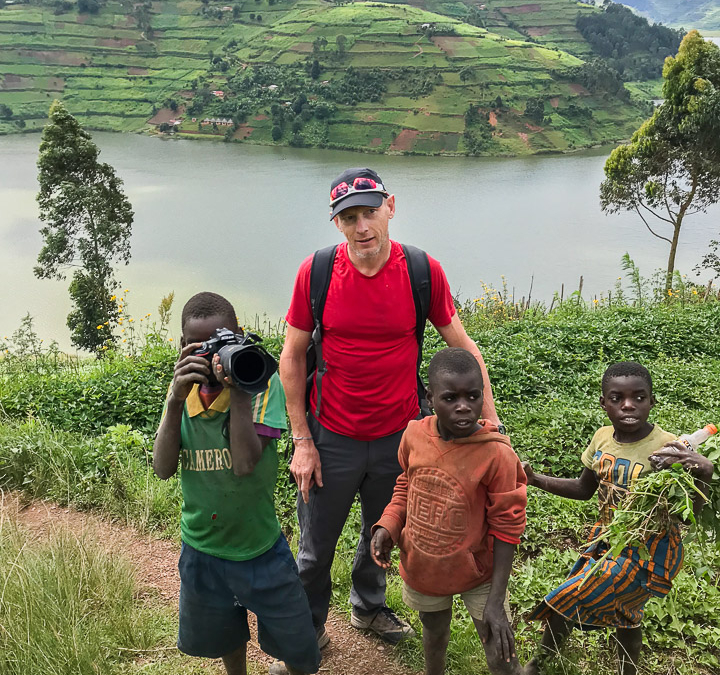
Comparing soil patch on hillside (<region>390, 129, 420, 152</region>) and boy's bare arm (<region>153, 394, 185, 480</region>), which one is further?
soil patch on hillside (<region>390, 129, 420, 152</region>)

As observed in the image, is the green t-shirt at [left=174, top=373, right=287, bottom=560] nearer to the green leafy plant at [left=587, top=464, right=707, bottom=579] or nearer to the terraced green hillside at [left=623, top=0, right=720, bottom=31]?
the green leafy plant at [left=587, top=464, right=707, bottom=579]

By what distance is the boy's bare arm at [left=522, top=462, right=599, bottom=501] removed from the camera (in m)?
2.07

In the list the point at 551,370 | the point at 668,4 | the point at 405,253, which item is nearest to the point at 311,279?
the point at 405,253

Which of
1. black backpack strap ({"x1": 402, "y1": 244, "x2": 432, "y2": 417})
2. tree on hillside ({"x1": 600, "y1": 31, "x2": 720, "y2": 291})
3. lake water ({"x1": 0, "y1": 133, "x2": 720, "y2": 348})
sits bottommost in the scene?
lake water ({"x1": 0, "y1": 133, "x2": 720, "y2": 348})

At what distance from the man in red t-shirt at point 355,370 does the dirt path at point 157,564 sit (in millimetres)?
232

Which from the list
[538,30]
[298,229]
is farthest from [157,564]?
[538,30]

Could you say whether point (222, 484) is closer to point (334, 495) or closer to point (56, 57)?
point (334, 495)

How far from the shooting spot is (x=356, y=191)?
2.06 m

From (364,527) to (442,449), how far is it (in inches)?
30.6

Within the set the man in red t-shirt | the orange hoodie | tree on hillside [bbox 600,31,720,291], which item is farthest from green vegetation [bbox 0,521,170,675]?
tree on hillside [bbox 600,31,720,291]

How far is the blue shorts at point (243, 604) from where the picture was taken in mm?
1844

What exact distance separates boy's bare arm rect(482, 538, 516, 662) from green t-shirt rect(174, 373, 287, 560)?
667 millimetres

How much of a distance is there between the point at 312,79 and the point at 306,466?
50.7 meters

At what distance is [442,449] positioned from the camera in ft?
5.85
